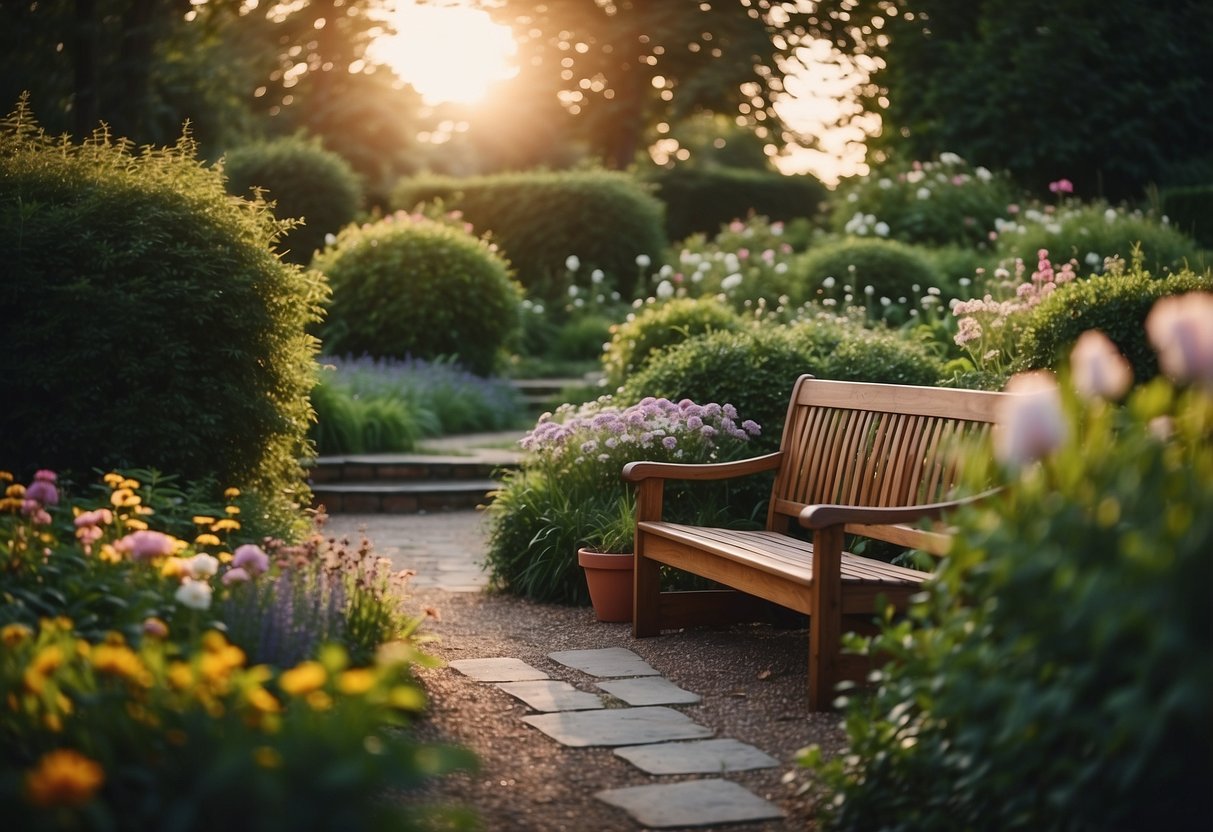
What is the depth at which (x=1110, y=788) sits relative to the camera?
240cm

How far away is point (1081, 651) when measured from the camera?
2338 millimetres

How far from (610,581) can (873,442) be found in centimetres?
138

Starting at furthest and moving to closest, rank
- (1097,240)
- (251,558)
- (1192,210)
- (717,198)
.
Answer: (717,198), (1192,210), (1097,240), (251,558)

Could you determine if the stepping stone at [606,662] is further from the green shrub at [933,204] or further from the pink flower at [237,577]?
the green shrub at [933,204]

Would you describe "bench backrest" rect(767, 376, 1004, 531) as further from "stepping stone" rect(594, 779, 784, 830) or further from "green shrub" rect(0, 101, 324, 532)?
"green shrub" rect(0, 101, 324, 532)

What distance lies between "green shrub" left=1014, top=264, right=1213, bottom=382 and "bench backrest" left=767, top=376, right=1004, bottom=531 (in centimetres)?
97

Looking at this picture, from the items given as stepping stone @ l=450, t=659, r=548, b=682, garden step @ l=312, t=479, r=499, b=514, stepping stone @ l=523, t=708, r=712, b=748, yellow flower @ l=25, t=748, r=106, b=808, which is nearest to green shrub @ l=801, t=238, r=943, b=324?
garden step @ l=312, t=479, r=499, b=514

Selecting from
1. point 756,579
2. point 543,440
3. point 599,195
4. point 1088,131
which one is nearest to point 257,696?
point 756,579

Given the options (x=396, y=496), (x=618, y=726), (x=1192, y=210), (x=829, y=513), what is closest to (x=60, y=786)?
(x=618, y=726)

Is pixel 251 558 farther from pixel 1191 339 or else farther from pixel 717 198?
pixel 717 198

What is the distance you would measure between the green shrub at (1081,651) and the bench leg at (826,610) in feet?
3.70

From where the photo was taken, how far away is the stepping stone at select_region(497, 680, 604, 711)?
14.2 ft

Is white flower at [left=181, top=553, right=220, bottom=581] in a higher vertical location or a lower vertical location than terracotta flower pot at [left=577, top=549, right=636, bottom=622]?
higher

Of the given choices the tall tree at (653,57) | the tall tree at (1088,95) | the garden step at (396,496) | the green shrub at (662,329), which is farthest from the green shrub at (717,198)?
the garden step at (396,496)
